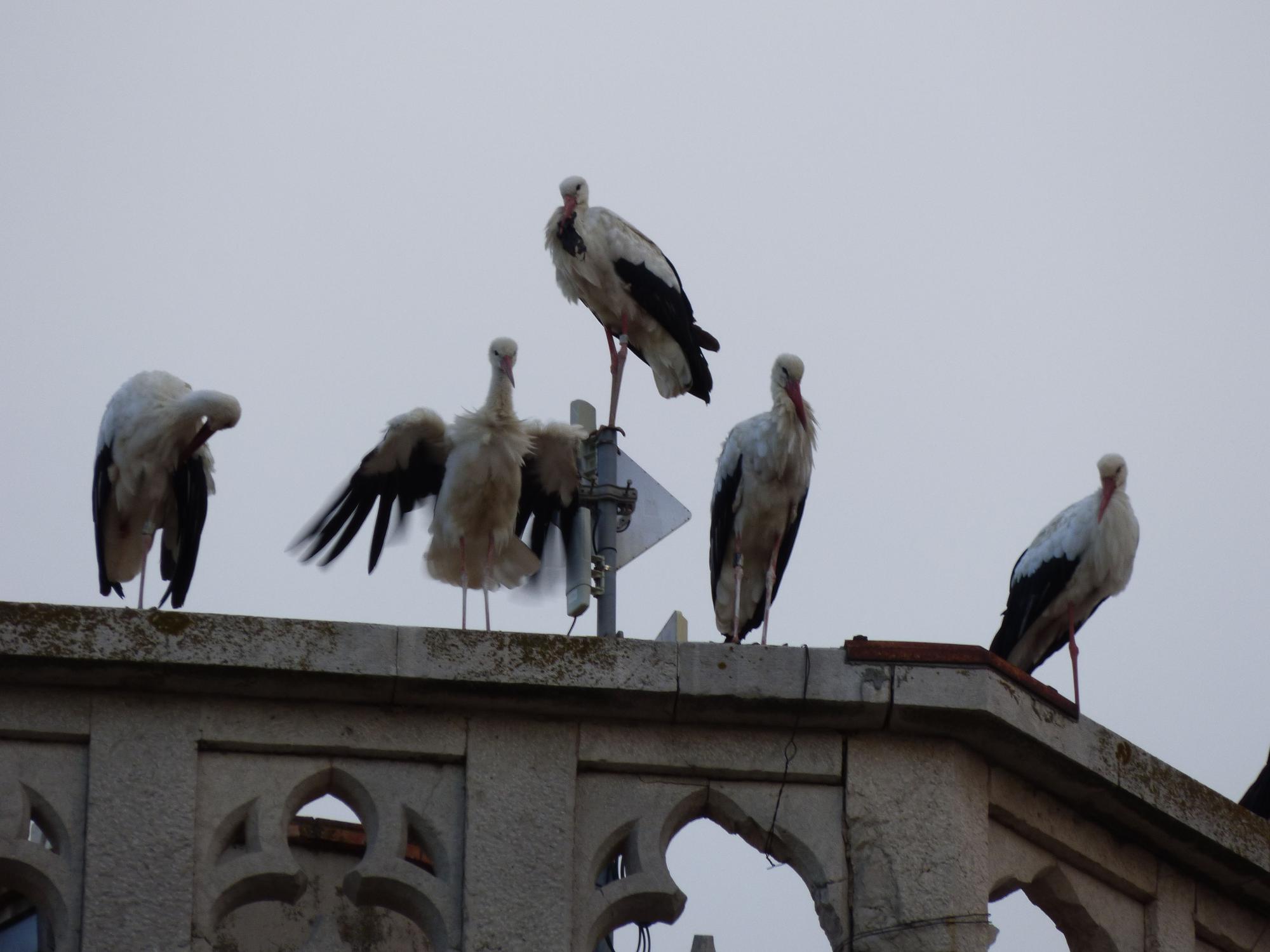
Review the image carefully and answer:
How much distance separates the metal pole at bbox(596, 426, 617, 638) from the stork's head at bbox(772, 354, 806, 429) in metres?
1.60

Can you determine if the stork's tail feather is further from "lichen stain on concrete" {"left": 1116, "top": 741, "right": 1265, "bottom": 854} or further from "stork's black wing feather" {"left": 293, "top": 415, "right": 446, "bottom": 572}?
"lichen stain on concrete" {"left": 1116, "top": 741, "right": 1265, "bottom": 854}

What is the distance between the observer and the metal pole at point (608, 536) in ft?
28.1

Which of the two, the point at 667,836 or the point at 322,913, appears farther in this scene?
the point at 322,913

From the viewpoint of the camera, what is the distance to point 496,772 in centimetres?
604

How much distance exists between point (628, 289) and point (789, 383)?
7.53ft

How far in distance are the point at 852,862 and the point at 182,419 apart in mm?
5433

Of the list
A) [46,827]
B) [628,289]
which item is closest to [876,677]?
[46,827]

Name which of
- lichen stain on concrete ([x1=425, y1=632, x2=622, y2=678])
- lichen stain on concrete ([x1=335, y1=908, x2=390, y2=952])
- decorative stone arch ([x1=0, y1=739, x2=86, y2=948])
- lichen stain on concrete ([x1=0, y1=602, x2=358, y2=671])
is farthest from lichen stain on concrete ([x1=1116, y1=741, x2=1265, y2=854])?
decorative stone arch ([x1=0, y1=739, x2=86, y2=948])

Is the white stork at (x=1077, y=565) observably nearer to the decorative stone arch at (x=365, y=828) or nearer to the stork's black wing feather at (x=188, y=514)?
the stork's black wing feather at (x=188, y=514)

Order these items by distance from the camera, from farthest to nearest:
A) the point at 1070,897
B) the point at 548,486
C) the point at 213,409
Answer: the point at 548,486 < the point at 213,409 < the point at 1070,897

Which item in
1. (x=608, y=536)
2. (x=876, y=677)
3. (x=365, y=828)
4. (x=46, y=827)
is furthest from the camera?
(x=608, y=536)

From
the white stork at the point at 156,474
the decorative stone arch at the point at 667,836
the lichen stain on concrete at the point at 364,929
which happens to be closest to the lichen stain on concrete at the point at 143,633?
the decorative stone arch at the point at 667,836

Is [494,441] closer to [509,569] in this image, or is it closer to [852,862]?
[509,569]

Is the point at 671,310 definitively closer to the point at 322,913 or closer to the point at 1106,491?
the point at 1106,491
